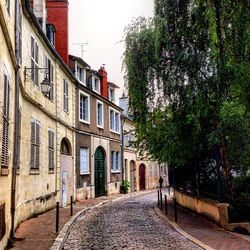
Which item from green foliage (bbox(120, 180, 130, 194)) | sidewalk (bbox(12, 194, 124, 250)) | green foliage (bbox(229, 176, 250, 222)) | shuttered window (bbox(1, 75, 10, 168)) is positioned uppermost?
shuttered window (bbox(1, 75, 10, 168))

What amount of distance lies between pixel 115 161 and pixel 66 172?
1077 cm

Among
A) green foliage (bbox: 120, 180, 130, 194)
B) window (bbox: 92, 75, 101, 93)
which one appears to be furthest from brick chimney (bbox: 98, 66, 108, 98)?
green foliage (bbox: 120, 180, 130, 194)

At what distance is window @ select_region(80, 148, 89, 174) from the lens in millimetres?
22688

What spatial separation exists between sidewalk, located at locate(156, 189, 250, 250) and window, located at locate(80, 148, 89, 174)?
9171 millimetres

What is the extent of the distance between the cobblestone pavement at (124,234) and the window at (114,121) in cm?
1491

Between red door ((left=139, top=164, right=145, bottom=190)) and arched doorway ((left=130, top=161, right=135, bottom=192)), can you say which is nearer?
arched doorway ((left=130, top=161, right=135, bottom=192))

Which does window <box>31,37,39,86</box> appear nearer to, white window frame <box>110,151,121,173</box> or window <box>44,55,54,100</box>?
window <box>44,55,54,100</box>

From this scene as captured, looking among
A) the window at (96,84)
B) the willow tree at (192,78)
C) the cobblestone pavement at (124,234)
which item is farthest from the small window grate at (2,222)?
the window at (96,84)

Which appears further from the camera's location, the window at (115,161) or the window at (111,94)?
the window at (111,94)

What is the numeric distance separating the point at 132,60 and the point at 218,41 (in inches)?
159

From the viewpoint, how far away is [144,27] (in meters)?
14.6

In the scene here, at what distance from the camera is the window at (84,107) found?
23284mm

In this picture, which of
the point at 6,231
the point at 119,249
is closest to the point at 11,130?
the point at 6,231

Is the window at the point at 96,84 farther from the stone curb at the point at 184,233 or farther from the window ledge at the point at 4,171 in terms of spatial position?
the window ledge at the point at 4,171
